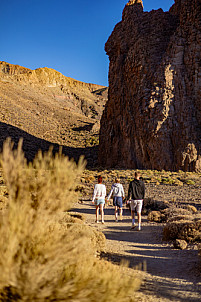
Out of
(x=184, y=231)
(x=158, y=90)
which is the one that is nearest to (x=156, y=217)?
(x=184, y=231)

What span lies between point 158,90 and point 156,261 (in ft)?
83.0

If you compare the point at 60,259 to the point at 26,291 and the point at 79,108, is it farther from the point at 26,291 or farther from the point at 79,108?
the point at 79,108

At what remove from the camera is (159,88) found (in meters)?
28.4

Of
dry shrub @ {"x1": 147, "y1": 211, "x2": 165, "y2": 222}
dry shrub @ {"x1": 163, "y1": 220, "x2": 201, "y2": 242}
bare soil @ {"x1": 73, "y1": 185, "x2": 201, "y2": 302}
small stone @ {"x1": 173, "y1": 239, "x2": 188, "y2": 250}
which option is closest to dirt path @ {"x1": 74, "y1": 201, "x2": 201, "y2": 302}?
bare soil @ {"x1": 73, "y1": 185, "x2": 201, "y2": 302}

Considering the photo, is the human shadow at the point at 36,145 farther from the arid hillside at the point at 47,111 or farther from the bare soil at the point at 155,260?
the bare soil at the point at 155,260

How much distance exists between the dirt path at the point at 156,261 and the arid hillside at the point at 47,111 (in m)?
34.1

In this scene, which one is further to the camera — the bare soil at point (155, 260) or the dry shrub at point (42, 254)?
the bare soil at point (155, 260)

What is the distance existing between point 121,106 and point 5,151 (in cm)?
3236

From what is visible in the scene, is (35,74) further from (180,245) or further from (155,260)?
(155,260)

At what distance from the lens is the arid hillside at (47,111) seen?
48.2m

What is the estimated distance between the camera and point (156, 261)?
533cm

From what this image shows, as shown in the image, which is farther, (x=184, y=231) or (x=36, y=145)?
(x=36, y=145)

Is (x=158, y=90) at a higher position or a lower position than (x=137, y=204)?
higher

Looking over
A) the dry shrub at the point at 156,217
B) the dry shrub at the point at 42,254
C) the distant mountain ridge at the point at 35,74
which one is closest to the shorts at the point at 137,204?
the dry shrub at the point at 156,217
